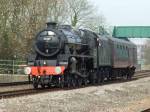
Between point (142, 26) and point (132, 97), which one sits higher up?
point (142, 26)

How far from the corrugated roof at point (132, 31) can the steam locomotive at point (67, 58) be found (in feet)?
174

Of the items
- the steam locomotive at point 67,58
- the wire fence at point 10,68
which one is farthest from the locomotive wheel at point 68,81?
the wire fence at point 10,68

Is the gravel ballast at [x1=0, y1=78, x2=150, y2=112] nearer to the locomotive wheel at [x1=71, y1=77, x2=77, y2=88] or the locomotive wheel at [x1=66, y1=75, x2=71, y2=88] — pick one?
the locomotive wheel at [x1=66, y1=75, x2=71, y2=88]

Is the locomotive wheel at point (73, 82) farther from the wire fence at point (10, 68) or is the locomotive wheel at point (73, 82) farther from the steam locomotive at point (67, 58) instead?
the wire fence at point (10, 68)

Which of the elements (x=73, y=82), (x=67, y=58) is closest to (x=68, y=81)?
(x=73, y=82)

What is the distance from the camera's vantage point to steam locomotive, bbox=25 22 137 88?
2427 cm

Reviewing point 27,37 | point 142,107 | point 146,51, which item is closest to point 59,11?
point 27,37

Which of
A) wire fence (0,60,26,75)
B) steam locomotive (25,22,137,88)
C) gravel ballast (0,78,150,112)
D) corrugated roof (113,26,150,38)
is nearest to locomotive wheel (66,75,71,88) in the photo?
steam locomotive (25,22,137,88)

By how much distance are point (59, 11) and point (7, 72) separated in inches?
794

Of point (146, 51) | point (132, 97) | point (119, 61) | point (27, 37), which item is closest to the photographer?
point (132, 97)

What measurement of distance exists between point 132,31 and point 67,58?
61597 millimetres

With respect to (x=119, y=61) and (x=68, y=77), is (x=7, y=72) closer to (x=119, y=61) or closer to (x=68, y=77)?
(x=119, y=61)

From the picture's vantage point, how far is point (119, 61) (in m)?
34.9

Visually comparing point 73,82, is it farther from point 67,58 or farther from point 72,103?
point 72,103
